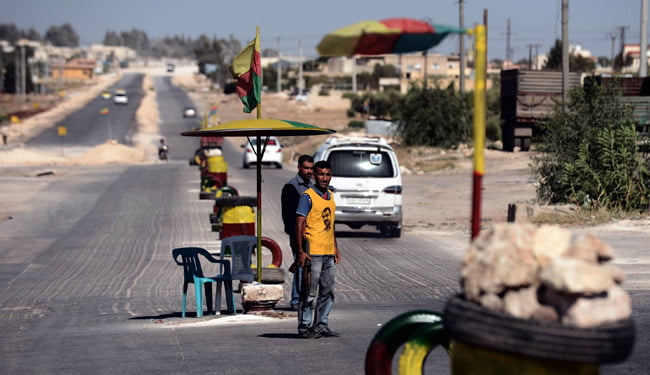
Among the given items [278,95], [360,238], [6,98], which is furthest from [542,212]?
[6,98]

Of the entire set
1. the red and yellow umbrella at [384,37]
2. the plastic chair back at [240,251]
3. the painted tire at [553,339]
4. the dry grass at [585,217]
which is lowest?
the dry grass at [585,217]

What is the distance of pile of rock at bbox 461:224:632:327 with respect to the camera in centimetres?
371

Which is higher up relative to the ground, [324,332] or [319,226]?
[319,226]

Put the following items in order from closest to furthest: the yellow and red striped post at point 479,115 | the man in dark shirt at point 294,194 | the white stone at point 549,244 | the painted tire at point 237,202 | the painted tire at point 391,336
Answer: the white stone at point 549,244, the yellow and red striped post at point 479,115, the painted tire at point 391,336, the man in dark shirt at point 294,194, the painted tire at point 237,202

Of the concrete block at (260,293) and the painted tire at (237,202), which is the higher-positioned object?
the painted tire at (237,202)

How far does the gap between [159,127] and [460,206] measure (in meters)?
65.4

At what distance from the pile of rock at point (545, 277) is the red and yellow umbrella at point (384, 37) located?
1082 mm

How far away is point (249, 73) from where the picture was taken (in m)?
11.7

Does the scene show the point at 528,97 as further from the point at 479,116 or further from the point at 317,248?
the point at 479,116

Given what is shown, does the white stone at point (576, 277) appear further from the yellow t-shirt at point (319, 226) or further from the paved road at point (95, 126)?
the paved road at point (95, 126)

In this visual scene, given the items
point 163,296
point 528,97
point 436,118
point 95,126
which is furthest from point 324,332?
point 95,126

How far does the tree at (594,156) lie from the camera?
2244cm

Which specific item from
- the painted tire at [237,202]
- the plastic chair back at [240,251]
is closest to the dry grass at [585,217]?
the painted tire at [237,202]

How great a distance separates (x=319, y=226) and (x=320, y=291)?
0.63 metres
